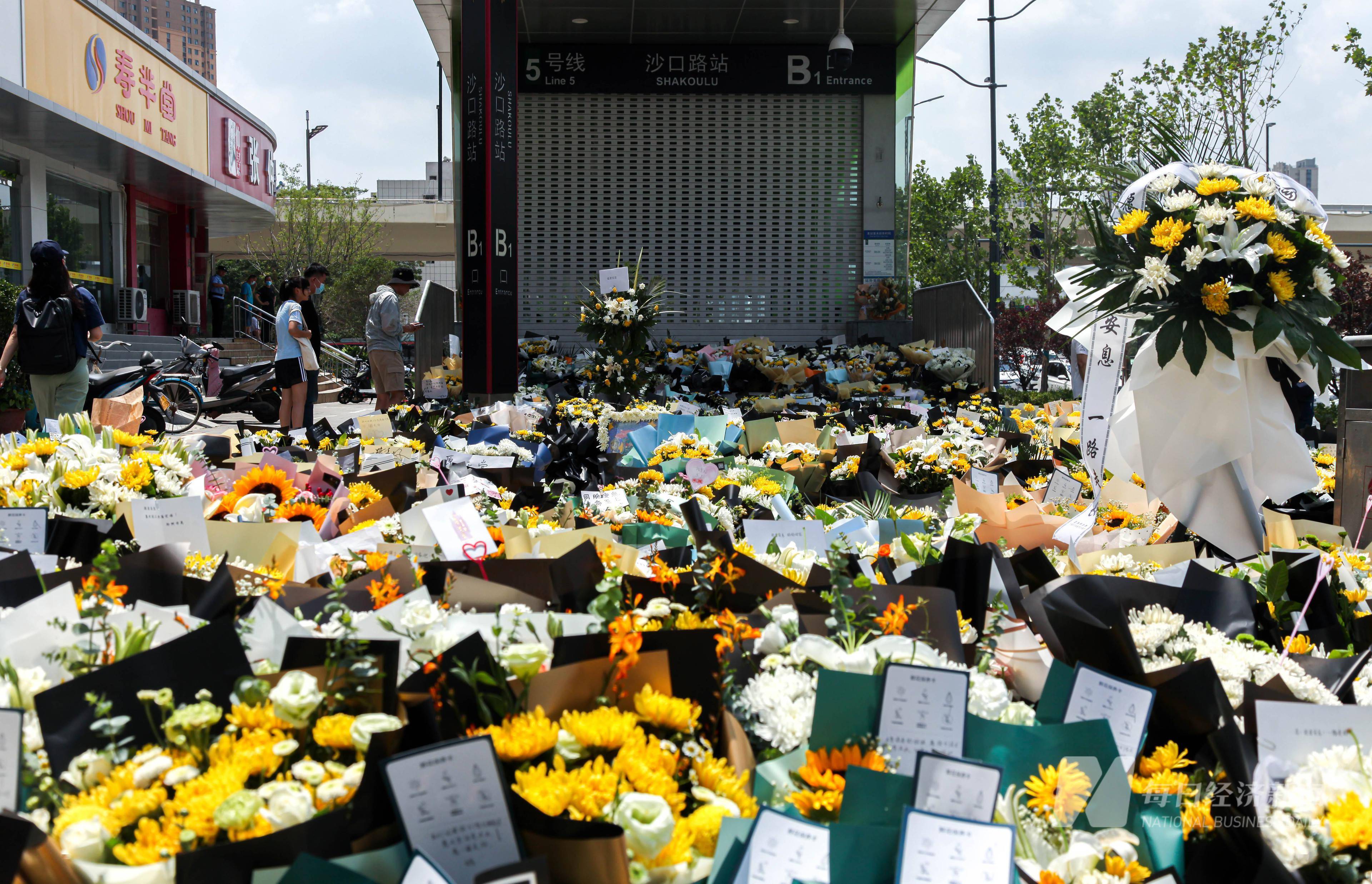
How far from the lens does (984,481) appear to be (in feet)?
10.6

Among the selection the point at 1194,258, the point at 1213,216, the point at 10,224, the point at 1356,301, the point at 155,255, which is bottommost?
the point at 1194,258

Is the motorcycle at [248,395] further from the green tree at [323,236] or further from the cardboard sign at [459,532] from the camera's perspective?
the green tree at [323,236]

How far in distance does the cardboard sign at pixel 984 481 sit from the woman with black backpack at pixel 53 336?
187 inches

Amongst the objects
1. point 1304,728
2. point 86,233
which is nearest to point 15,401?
point 1304,728

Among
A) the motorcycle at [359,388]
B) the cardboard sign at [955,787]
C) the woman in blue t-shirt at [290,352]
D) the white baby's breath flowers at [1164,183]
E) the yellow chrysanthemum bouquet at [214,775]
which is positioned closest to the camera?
the yellow chrysanthemum bouquet at [214,775]

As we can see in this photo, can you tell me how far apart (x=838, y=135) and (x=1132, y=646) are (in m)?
11.7

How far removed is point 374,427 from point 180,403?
9412mm

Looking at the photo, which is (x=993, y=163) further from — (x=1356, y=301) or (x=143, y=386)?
(x=143, y=386)

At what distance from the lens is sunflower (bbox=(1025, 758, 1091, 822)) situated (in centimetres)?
109

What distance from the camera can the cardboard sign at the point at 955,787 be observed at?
3.32 feet

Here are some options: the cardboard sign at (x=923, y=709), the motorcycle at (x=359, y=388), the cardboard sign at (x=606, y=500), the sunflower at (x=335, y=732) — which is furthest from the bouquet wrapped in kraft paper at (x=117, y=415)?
the motorcycle at (x=359, y=388)

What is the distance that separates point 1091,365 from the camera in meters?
3.25

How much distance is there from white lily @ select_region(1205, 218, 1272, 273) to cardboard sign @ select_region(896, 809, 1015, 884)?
2054 mm

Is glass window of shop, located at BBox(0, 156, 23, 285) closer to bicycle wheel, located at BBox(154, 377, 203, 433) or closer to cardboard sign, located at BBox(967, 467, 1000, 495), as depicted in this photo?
bicycle wheel, located at BBox(154, 377, 203, 433)
